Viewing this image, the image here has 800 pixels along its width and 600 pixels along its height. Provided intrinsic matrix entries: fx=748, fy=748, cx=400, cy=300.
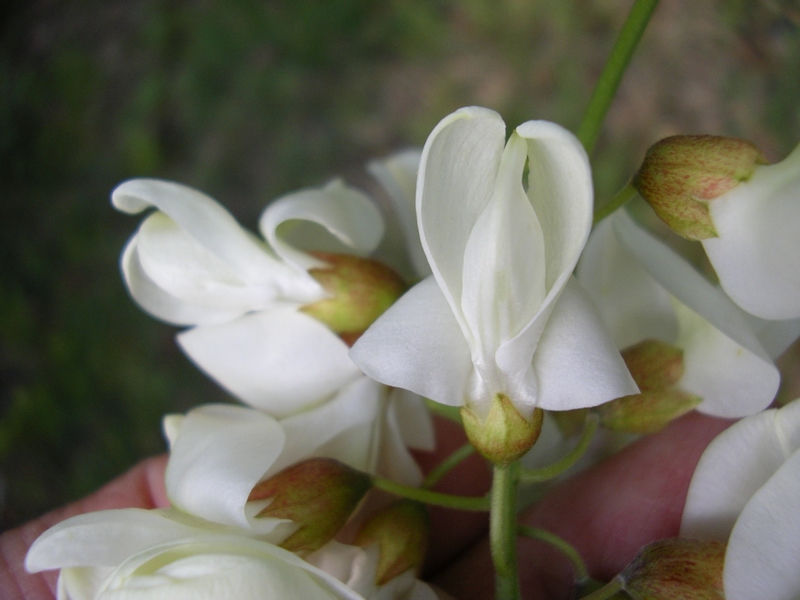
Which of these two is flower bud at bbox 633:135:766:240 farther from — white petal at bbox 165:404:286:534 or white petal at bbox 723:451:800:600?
white petal at bbox 165:404:286:534

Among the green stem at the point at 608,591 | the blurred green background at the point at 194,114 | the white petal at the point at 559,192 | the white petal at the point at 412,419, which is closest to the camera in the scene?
the white petal at the point at 559,192

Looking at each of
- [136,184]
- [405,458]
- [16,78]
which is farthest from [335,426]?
[16,78]

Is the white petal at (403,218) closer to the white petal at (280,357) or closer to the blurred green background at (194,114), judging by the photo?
the white petal at (280,357)

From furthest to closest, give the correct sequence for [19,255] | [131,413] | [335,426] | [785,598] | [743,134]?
[19,255]
[131,413]
[743,134]
[335,426]
[785,598]

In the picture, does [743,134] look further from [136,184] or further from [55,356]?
[55,356]

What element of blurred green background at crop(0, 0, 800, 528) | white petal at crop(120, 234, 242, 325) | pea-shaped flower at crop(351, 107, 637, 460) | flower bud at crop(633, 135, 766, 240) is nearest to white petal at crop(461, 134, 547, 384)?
pea-shaped flower at crop(351, 107, 637, 460)

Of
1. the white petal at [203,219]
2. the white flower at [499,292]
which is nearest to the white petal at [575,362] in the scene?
the white flower at [499,292]

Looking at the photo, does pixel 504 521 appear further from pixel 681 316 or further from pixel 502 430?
pixel 681 316
